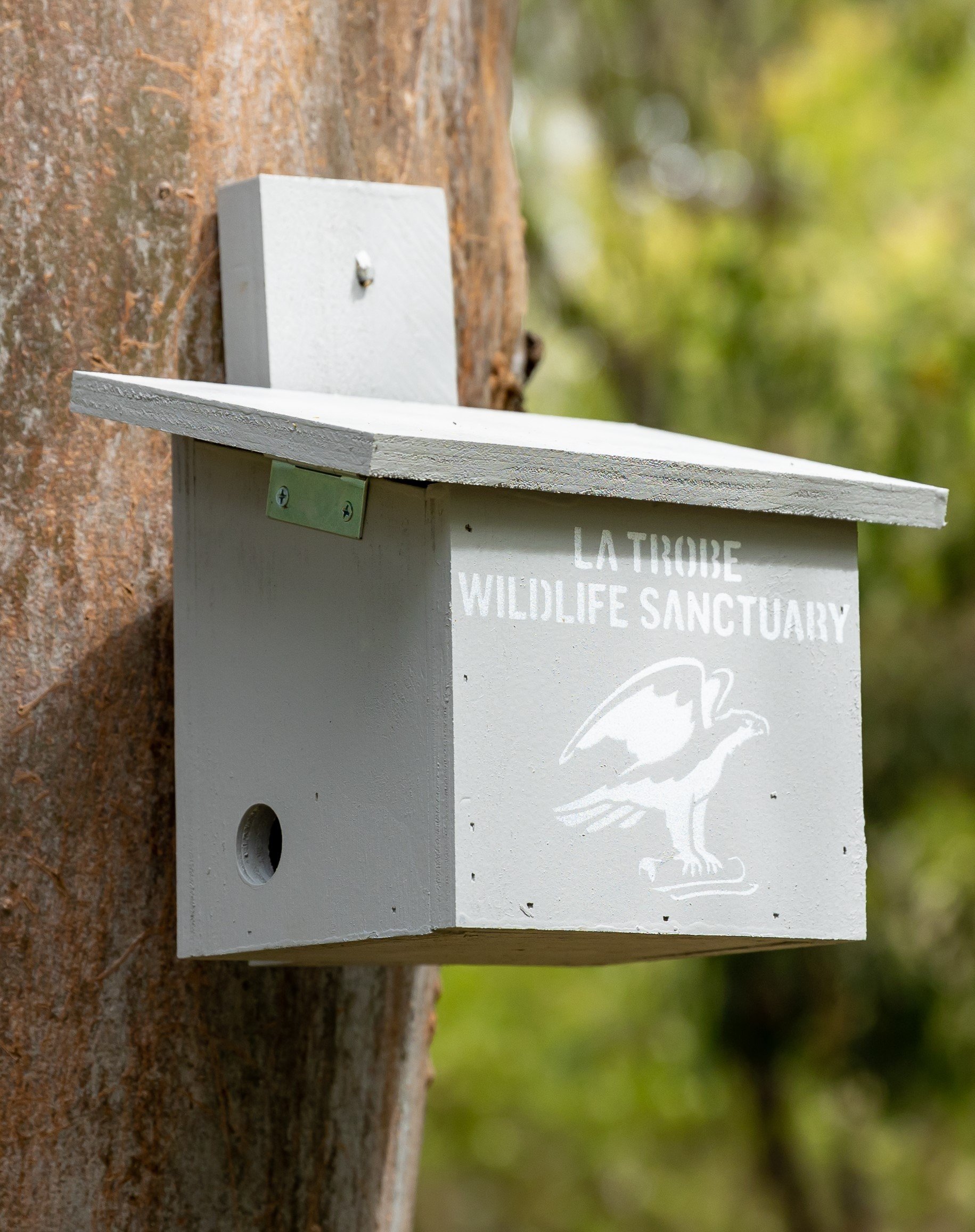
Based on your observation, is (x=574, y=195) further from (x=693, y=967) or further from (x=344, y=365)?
(x=344, y=365)

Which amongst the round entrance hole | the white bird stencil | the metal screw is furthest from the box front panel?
the metal screw

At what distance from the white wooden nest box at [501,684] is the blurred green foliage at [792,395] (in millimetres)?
4634

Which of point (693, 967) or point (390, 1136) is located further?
point (693, 967)

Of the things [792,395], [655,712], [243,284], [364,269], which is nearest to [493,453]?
[655,712]

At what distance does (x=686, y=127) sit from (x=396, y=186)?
5795 mm

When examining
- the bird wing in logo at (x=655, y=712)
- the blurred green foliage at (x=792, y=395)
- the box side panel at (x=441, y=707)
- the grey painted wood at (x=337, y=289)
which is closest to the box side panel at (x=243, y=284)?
the grey painted wood at (x=337, y=289)

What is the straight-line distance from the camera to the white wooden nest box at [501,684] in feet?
6.16

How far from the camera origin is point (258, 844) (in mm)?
2150

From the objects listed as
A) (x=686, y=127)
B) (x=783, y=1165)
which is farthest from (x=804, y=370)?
(x=783, y=1165)

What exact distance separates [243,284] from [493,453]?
710 millimetres

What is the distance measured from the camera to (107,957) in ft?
7.32

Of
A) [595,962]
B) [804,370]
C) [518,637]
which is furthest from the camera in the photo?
[804,370]

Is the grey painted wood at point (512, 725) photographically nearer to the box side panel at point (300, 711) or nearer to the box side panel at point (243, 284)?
the box side panel at point (300, 711)

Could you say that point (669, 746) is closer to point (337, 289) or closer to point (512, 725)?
point (512, 725)
